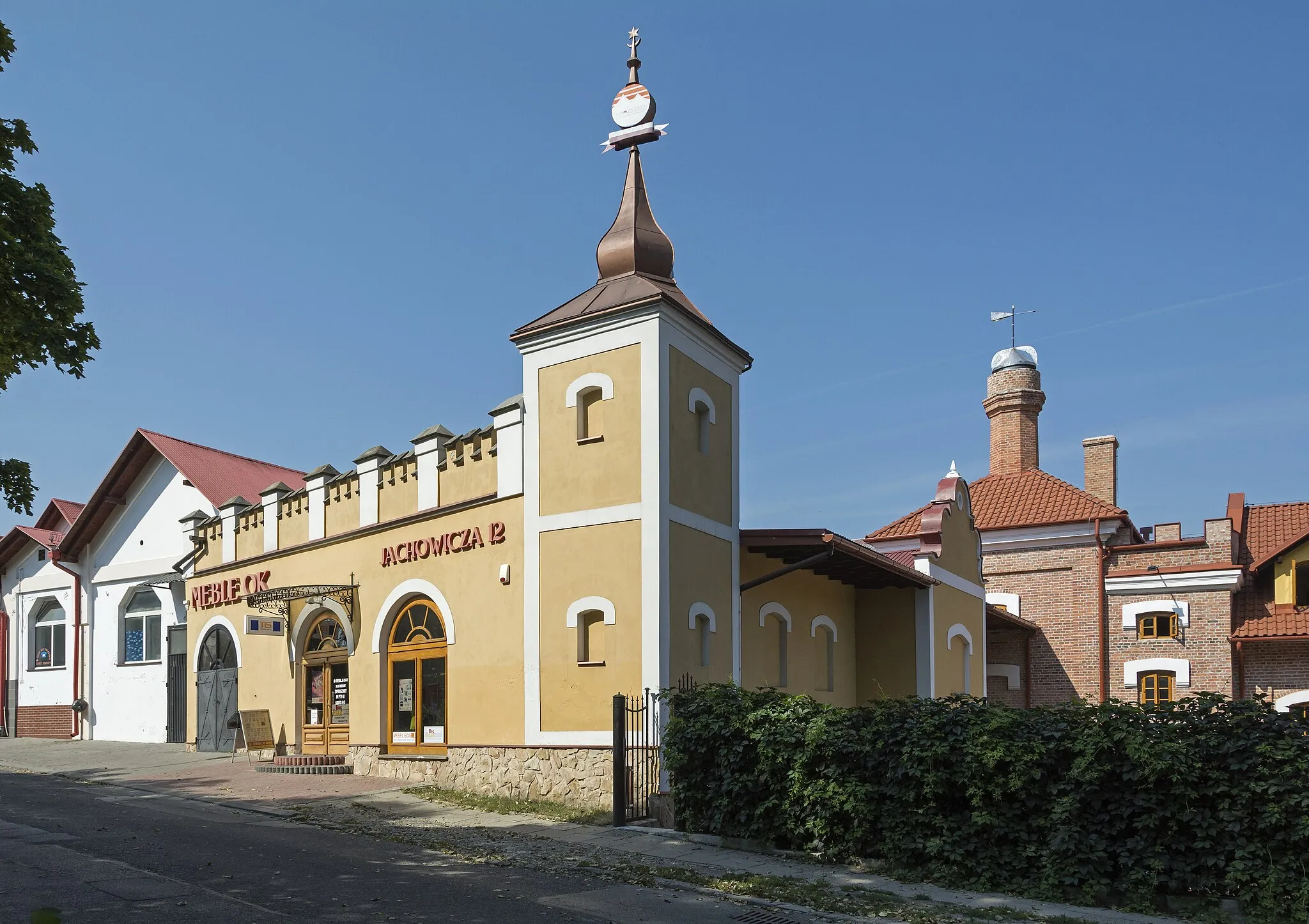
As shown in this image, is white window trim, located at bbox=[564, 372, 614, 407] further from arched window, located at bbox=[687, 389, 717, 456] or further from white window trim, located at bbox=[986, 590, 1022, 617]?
white window trim, located at bbox=[986, 590, 1022, 617]

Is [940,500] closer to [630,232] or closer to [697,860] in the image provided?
[630,232]

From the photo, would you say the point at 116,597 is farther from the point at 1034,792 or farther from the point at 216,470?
the point at 1034,792

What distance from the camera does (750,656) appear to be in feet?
60.3

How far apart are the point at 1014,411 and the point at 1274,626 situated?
35.2 ft

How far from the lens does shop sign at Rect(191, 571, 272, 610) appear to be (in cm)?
2208

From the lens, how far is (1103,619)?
28562 millimetres

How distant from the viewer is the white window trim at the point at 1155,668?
89.5 ft

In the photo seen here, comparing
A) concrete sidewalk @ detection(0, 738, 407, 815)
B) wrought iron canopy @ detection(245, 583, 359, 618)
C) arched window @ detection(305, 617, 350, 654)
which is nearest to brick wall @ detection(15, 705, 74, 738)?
concrete sidewalk @ detection(0, 738, 407, 815)

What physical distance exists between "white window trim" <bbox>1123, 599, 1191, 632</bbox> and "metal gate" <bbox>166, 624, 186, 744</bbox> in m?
21.8

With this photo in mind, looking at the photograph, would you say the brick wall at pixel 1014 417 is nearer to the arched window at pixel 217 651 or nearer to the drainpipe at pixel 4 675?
the arched window at pixel 217 651

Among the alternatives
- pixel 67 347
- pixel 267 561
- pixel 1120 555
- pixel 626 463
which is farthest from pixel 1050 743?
→ pixel 1120 555

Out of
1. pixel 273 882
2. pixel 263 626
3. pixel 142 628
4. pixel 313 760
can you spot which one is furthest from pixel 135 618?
pixel 273 882

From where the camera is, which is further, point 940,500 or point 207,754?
point 940,500

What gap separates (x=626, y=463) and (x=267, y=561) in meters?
9.49
